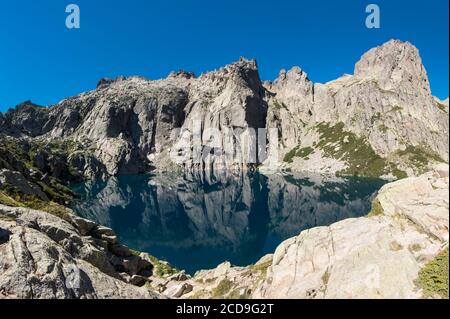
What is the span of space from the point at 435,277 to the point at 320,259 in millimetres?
6867

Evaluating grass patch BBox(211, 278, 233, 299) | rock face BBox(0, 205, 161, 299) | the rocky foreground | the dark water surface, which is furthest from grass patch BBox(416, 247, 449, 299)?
the dark water surface

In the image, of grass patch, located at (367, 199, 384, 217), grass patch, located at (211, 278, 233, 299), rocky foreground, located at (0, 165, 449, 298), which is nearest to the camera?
rocky foreground, located at (0, 165, 449, 298)

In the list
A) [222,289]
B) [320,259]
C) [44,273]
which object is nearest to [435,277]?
[320,259]

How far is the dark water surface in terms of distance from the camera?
224 feet

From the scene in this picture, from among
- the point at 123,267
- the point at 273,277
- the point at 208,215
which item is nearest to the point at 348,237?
the point at 273,277

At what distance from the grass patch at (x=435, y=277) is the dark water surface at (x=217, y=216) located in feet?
141

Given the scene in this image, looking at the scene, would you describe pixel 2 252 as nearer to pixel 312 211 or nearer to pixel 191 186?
pixel 312 211

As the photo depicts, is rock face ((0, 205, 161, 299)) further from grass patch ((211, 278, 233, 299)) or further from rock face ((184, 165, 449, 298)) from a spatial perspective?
rock face ((184, 165, 449, 298))

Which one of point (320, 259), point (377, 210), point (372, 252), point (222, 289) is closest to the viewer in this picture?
point (372, 252)

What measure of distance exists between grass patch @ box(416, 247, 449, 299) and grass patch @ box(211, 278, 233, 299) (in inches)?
566

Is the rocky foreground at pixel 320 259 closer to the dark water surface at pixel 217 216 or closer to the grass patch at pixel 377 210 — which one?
the grass patch at pixel 377 210

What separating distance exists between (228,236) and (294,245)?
186 feet

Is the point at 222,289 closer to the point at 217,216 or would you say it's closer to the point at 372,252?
the point at 372,252

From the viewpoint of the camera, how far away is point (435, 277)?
601 inches
